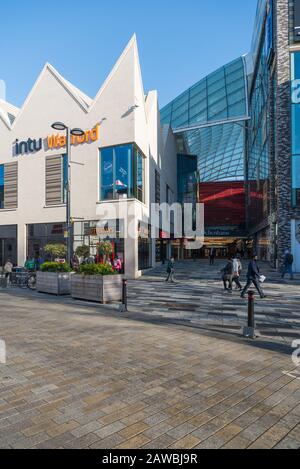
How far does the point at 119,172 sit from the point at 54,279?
36.1 ft

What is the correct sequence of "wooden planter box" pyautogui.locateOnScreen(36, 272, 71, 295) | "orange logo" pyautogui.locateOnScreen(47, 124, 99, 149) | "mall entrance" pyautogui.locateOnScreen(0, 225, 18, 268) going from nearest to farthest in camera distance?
"wooden planter box" pyautogui.locateOnScreen(36, 272, 71, 295) → "orange logo" pyautogui.locateOnScreen(47, 124, 99, 149) → "mall entrance" pyautogui.locateOnScreen(0, 225, 18, 268)

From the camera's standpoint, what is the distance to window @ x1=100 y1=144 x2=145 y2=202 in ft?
71.1

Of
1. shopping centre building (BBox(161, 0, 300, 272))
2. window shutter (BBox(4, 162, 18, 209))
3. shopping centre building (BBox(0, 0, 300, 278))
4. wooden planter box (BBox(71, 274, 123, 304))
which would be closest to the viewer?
wooden planter box (BBox(71, 274, 123, 304))

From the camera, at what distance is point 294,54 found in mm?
22969

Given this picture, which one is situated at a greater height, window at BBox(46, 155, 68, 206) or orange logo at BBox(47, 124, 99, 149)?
orange logo at BBox(47, 124, 99, 149)

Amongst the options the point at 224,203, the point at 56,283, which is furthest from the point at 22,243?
the point at 224,203

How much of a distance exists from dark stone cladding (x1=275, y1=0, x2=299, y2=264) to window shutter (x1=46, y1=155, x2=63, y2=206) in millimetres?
16825

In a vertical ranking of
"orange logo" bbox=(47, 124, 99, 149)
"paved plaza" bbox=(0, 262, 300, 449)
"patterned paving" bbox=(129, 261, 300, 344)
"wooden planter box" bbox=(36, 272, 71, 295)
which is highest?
"orange logo" bbox=(47, 124, 99, 149)

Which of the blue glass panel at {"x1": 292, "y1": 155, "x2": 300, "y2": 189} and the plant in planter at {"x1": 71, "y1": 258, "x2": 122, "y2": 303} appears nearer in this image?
the plant in planter at {"x1": 71, "y1": 258, "x2": 122, "y2": 303}

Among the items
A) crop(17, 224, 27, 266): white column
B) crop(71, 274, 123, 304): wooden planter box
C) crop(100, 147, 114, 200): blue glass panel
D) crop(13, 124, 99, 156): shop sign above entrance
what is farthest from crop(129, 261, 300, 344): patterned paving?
crop(17, 224, 27, 266): white column

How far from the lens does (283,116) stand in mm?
23312

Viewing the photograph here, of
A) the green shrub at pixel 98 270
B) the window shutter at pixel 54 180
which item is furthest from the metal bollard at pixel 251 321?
the window shutter at pixel 54 180

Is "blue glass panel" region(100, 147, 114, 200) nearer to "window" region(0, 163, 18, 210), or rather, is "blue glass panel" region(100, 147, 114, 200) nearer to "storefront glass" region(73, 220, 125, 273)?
"storefront glass" region(73, 220, 125, 273)
